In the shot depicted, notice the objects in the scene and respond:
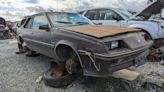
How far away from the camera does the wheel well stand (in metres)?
4.89

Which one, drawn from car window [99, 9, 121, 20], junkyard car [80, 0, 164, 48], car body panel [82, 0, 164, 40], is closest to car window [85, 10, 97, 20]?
junkyard car [80, 0, 164, 48]

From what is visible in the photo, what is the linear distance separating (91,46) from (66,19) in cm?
203

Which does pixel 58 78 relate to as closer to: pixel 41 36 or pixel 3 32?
pixel 41 36

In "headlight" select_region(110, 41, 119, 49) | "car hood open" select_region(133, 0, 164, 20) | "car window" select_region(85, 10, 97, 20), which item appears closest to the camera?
"headlight" select_region(110, 41, 119, 49)

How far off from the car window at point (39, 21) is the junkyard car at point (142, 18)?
167cm

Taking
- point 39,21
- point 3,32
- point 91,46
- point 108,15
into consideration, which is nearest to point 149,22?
point 108,15

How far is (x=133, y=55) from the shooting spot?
4348mm

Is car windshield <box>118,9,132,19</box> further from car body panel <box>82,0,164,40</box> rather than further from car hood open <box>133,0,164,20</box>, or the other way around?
car hood open <box>133,0,164,20</box>

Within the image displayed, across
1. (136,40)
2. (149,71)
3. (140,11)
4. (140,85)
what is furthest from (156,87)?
(140,11)

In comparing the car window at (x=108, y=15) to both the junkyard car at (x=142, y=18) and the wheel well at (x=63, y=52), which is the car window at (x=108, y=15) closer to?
the junkyard car at (x=142, y=18)

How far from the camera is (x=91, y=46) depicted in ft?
13.3

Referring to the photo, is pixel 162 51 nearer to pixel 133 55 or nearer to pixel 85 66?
pixel 133 55

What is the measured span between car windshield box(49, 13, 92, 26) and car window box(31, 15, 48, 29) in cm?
21

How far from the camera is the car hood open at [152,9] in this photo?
7.07m
